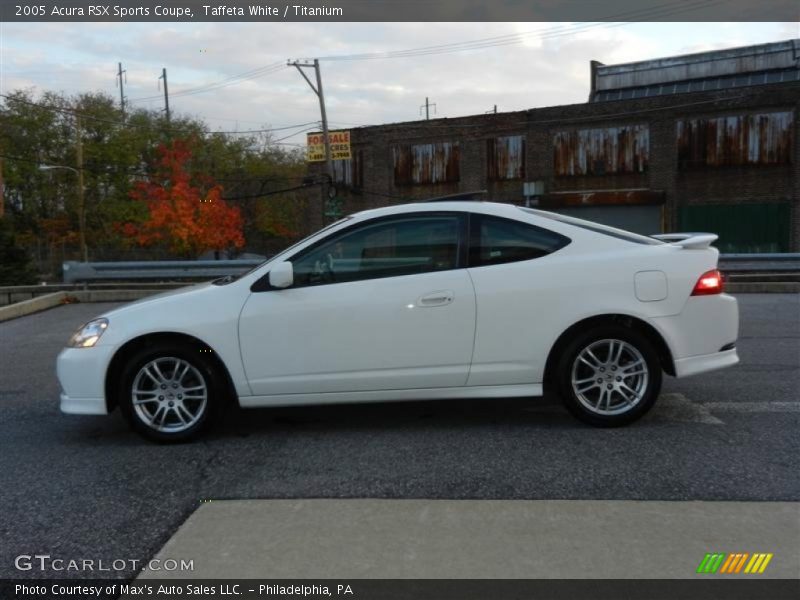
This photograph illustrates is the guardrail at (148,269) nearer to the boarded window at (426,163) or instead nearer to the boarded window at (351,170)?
the boarded window at (426,163)

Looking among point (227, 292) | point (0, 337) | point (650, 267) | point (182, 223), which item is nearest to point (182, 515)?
point (227, 292)

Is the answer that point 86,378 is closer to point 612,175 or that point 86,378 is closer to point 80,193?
point 612,175

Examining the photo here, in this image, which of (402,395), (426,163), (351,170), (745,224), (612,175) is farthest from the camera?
(351,170)

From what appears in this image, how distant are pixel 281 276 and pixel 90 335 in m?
1.42

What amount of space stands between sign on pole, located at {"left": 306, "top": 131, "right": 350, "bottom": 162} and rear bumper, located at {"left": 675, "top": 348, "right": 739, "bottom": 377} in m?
32.9

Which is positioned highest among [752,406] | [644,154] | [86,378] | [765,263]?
[644,154]

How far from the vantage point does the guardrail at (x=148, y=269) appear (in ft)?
50.4

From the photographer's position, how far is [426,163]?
127ft

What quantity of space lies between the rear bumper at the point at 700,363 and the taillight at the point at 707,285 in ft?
1.42

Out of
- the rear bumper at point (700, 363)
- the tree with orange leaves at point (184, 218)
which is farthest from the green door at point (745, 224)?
the rear bumper at point (700, 363)

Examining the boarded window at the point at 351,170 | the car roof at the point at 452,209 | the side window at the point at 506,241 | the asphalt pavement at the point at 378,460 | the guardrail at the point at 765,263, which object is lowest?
the asphalt pavement at the point at 378,460

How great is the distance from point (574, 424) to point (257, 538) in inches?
104

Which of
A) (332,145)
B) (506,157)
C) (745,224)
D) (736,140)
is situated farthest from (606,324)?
(332,145)

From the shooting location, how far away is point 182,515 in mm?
3783
